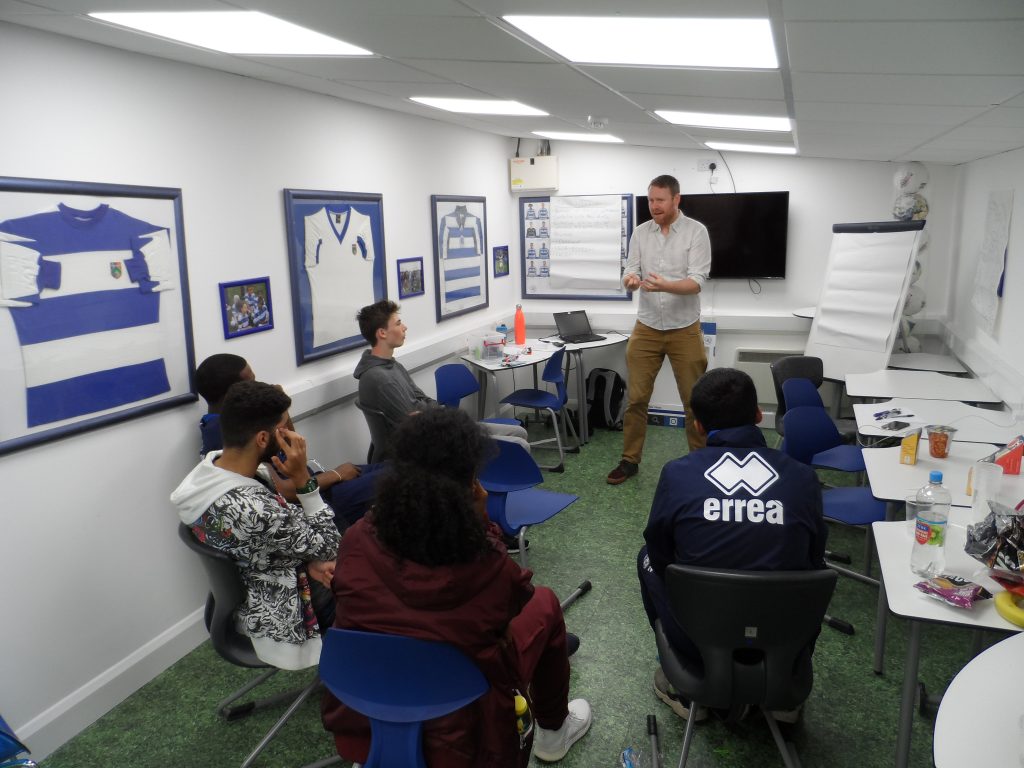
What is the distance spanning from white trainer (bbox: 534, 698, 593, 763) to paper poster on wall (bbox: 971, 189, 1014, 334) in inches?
135

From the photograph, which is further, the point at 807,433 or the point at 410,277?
the point at 410,277

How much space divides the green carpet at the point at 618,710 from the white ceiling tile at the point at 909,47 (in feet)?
6.83

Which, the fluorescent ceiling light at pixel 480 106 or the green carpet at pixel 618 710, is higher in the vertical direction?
the fluorescent ceiling light at pixel 480 106

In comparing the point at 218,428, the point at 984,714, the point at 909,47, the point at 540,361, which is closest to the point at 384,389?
the point at 218,428

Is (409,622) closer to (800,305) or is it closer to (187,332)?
(187,332)

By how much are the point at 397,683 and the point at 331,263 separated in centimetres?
283

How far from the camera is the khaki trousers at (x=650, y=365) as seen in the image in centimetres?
471

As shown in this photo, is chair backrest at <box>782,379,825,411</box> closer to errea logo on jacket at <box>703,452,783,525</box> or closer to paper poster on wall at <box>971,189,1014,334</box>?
paper poster on wall at <box>971,189,1014,334</box>

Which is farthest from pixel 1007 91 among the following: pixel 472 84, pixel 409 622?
pixel 409 622

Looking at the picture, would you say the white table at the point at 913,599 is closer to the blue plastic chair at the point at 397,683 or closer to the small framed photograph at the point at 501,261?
the blue plastic chair at the point at 397,683

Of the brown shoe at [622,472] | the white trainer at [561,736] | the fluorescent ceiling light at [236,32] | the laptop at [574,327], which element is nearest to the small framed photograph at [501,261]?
the laptop at [574,327]

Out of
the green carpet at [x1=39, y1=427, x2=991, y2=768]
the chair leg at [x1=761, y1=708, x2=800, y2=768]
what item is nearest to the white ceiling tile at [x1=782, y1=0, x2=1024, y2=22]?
the chair leg at [x1=761, y1=708, x2=800, y2=768]

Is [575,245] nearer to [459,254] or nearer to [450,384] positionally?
[459,254]

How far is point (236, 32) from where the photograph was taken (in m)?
2.25
